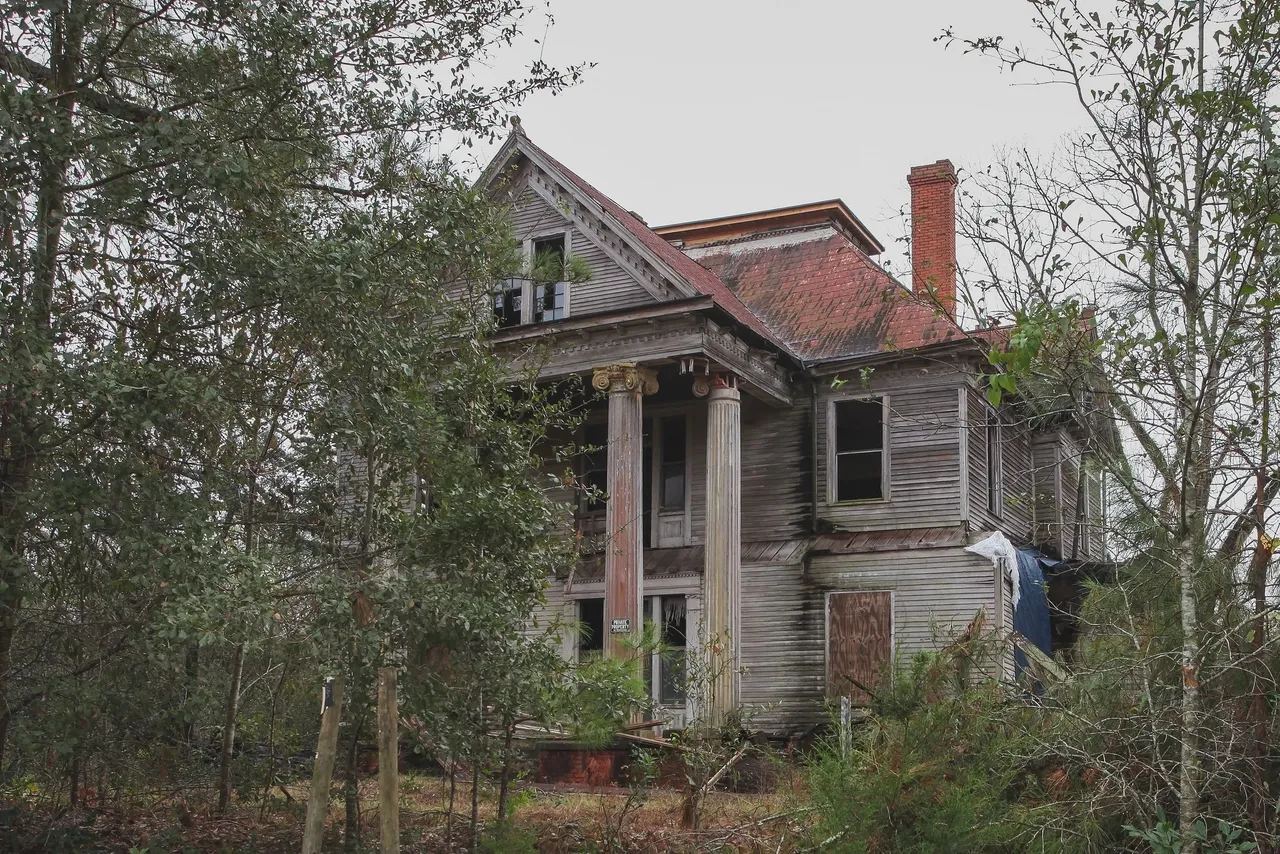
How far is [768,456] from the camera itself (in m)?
22.0

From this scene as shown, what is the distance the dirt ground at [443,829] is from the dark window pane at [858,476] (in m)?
8.76

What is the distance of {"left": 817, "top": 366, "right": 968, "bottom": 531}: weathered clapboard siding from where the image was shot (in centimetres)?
2052

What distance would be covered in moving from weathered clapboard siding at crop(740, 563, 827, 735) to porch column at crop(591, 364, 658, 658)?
3349mm

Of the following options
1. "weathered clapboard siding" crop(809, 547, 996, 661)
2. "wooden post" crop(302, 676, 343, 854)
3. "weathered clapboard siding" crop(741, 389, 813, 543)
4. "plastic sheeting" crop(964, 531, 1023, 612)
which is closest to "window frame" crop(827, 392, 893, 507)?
"weathered clapboard siding" crop(741, 389, 813, 543)

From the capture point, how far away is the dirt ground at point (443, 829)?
34.2ft

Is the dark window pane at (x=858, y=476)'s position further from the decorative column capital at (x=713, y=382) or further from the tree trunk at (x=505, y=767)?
the tree trunk at (x=505, y=767)

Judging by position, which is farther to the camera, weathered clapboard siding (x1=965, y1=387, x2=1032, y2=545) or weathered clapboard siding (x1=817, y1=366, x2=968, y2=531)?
weathered clapboard siding (x1=965, y1=387, x2=1032, y2=545)

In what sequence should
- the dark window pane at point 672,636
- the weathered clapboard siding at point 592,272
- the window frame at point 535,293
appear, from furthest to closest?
the window frame at point 535,293 < the dark window pane at point 672,636 < the weathered clapboard siding at point 592,272

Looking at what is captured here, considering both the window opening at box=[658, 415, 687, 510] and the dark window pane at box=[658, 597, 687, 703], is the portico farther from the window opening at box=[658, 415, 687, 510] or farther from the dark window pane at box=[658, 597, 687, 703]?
→ the window opening at box=[658, 415, 687, 510]

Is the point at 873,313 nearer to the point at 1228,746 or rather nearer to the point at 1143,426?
the point at 1143,426

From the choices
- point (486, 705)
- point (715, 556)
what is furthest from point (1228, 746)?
point (715, 556)

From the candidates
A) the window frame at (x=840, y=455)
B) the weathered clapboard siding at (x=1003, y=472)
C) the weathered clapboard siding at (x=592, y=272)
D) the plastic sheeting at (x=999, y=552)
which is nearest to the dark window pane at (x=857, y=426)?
the window frame at (x=840, y=455)

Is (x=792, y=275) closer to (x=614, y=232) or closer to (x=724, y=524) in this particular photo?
(x=614, y=232)

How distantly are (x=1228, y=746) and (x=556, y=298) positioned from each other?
14.5m
